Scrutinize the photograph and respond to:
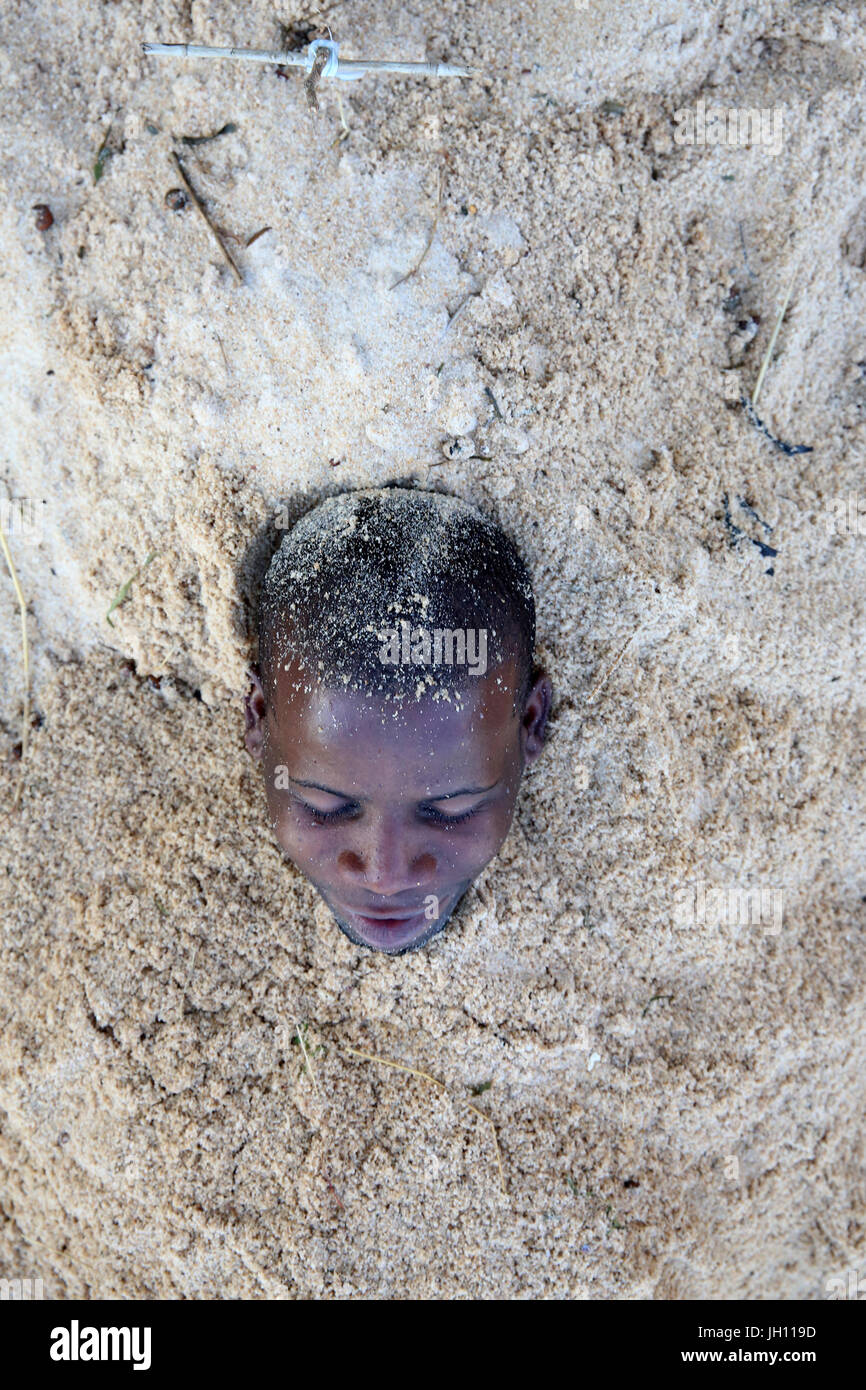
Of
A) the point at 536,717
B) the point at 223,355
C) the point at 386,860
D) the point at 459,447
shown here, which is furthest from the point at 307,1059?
the point at 223,355

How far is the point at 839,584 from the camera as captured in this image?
2502 millimetres

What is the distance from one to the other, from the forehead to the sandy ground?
41 centimetres

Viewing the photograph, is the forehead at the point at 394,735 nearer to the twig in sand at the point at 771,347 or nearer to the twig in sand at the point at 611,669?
the twig in sand at the point at 611,669

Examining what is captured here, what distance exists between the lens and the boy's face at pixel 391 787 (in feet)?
6.69

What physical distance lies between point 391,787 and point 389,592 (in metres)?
0.46

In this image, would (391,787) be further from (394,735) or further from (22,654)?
(22,654)

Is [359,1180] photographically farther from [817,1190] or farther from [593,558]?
[593,558]

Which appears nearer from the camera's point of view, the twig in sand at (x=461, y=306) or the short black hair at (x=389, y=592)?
the short black hair at (x=389, y=592)

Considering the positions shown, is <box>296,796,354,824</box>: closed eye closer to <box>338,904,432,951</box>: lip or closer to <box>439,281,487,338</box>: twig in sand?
<box>338,904,432,951</box>: lip

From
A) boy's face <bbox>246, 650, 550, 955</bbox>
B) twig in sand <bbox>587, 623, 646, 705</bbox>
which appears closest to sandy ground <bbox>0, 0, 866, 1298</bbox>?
twig in sand <bbox>587, 623, 646, 705</bbox>

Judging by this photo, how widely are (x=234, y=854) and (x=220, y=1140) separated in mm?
767

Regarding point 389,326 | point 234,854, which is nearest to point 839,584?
point 389,326

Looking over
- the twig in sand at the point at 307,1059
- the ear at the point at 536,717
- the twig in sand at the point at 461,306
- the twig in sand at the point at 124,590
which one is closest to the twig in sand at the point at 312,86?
the twig in sand at the point at 461,306

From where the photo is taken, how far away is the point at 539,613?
7.91ft
